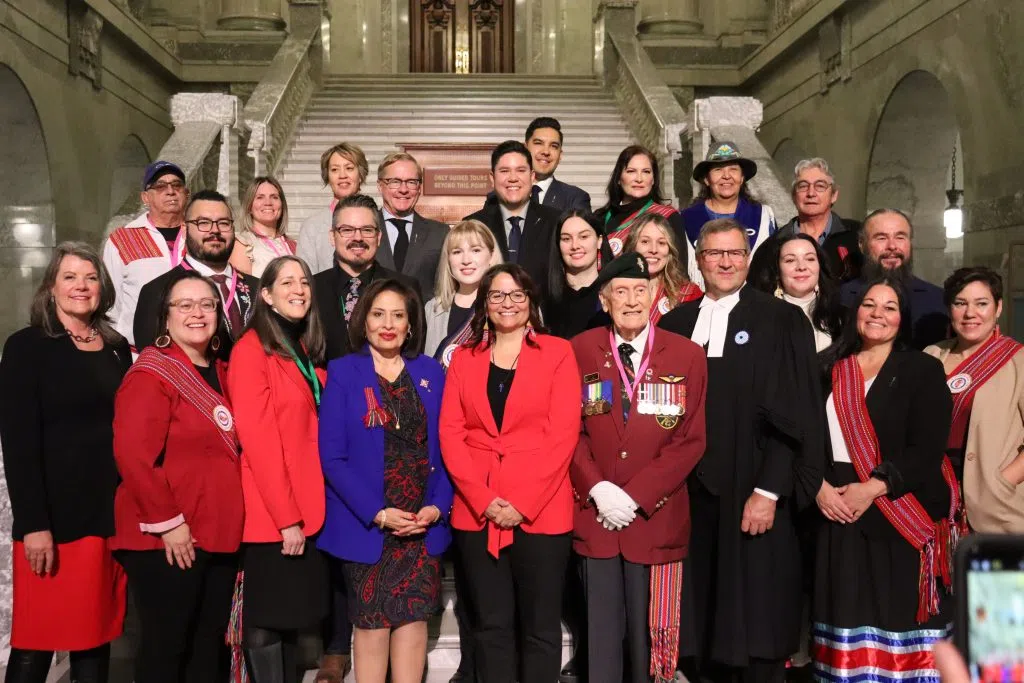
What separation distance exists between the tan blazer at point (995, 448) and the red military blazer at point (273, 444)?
9.27ft

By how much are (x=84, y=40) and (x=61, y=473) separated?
11.7 m

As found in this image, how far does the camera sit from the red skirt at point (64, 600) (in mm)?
3908

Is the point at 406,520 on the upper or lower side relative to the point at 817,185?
lower

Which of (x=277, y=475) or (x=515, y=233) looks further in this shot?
(x=515, y=233)

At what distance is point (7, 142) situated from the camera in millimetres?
12648

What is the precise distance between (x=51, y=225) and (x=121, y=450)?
10.6 meters

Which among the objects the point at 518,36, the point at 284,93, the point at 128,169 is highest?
the point at 518,36

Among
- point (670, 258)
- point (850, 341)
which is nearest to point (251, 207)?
point (670, 258)

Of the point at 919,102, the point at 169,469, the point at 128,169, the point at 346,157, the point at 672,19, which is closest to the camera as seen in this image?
the point at 169,469

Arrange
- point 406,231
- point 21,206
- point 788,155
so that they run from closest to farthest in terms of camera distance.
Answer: point 406,231 < point 21,206 < point 788,155

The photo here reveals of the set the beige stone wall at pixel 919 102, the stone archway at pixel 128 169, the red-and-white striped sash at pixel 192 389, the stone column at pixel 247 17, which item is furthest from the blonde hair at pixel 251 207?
the stone column at pixel 247 17

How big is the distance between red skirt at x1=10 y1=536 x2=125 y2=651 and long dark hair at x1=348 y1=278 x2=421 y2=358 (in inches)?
53.6

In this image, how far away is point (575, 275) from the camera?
4.75m

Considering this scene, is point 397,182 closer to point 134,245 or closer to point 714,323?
point 134,245
